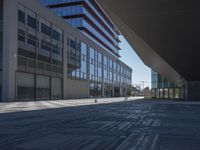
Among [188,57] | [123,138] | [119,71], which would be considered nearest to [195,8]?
[123,138]

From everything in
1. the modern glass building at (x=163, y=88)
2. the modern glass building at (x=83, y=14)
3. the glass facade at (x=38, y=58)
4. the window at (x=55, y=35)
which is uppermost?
the modern glass building at (x=83, y=14)

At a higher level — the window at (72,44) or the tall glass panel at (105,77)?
the window at (72,44)

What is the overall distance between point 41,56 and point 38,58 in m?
1.11

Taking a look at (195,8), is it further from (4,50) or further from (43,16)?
(43,16)

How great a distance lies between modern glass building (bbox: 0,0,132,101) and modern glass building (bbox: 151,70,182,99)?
55.7 feet

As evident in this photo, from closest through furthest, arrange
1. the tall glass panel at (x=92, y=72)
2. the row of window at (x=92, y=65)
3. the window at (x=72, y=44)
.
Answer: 1. the window at (x=72, y=44)
2. the row of window at (x=92, y=65)
3. the tall glass panel at (x=92, y=72)

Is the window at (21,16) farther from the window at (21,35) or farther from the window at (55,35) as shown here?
the window at (55,35)

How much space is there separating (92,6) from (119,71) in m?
30.3

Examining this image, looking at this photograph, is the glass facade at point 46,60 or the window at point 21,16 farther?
the glass facade at point 46,60

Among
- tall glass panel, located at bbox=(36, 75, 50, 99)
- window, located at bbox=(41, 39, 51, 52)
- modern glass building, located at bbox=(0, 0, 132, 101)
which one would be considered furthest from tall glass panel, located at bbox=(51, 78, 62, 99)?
window, located at bbox=(41, 39, 51, 52)

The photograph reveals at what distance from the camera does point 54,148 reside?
7164 millimetres

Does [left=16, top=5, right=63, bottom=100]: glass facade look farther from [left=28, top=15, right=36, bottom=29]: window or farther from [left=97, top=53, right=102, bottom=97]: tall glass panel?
[left=97, top=53, right=102, bottom=97]: tall glass panel

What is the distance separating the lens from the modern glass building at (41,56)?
38.1 metres

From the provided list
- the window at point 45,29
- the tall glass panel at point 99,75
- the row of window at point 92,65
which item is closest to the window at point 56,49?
the window at point 45,29
